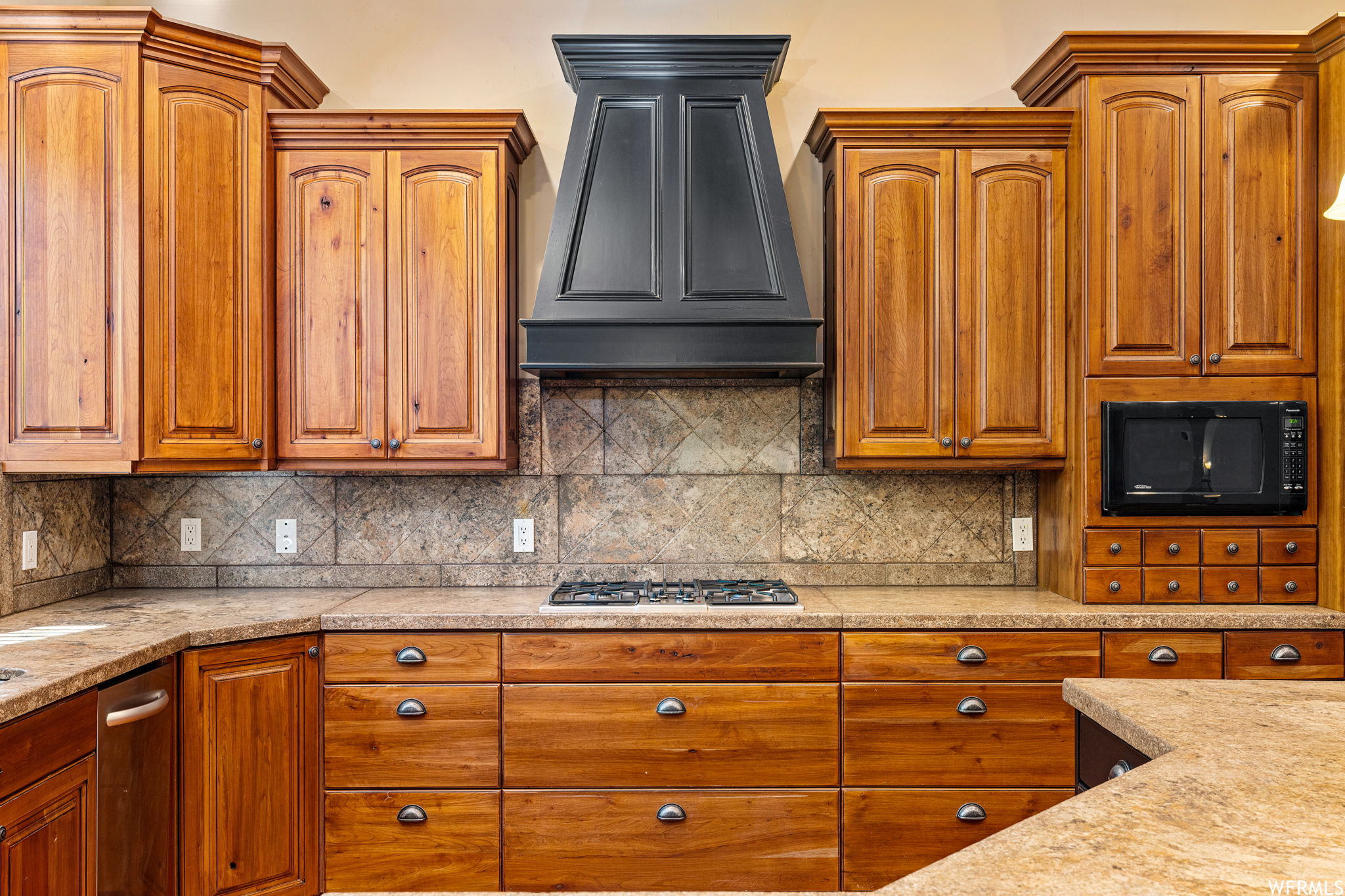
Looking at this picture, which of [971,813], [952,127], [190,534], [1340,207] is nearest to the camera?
[1340,207]

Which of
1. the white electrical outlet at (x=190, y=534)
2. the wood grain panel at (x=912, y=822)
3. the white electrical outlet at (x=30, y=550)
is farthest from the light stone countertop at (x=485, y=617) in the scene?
the wood grain panel at (x=912, y=822)

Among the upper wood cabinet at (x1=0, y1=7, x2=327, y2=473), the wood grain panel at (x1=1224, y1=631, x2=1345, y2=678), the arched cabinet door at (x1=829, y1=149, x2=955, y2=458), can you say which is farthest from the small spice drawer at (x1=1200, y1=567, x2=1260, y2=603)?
the upper wood cabinet at (x1=0, y1=7, x2=327, y2=473)

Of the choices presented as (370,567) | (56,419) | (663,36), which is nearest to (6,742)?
(56,419)

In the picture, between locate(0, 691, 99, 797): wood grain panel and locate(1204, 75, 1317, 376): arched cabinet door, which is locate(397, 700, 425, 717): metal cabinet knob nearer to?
locate(0, 691, 99, 797): wood grain panel

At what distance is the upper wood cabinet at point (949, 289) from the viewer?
8.62ft

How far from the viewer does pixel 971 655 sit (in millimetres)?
2406

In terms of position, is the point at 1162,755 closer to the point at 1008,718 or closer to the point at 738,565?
the point at 1008,718

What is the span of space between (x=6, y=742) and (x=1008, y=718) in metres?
2.54

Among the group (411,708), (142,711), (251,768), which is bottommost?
(251,768)

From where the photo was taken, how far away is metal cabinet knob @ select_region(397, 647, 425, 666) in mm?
2398

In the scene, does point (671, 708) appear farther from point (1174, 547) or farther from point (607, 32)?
point (607, 32)

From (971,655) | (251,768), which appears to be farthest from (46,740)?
(971,655)

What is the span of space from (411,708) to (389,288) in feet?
4.46

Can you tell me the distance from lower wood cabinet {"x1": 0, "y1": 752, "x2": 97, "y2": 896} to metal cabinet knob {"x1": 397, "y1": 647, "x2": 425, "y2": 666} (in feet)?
2.52
